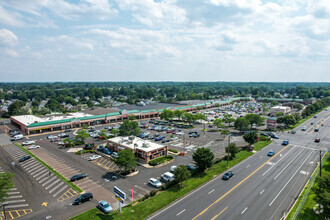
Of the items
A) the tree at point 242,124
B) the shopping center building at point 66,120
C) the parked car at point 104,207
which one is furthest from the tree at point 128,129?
the tree at point 242,124

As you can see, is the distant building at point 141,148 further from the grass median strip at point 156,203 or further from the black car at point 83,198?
the black car at point 83,198

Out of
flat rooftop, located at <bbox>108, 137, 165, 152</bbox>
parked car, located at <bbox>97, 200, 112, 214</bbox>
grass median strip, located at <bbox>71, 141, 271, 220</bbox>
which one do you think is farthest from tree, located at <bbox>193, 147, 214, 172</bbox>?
parked car, located at <bbox>97, 200, 112, 214</bbox>

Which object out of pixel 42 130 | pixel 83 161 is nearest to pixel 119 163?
pixel 83 161

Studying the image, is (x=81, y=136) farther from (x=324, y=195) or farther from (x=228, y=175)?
(x=324, y=195)

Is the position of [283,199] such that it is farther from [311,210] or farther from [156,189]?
[156,189]

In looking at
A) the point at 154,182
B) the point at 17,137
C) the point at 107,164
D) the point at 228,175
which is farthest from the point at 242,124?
the point at 17,137

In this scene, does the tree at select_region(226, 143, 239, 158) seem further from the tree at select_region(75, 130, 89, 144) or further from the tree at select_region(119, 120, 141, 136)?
the tree at select_region(75, 130, 89, 144)

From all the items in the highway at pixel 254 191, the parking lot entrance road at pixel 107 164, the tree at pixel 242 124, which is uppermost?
the tree at pixel 242 124
